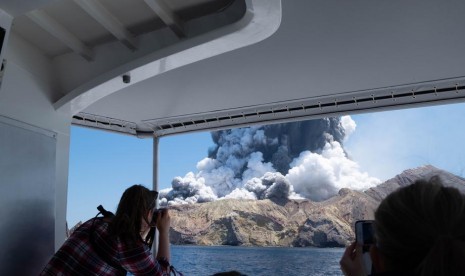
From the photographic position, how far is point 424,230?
53 cm

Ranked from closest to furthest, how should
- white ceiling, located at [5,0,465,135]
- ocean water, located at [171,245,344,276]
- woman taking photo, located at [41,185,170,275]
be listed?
woman taking photo, located at [41,185,170,275]
white ceiling, located at [5,0,465,135]
ocean water, located at [171,245,344,276]

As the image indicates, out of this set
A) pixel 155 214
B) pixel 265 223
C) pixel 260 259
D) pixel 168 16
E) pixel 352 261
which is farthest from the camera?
pixel 265 223

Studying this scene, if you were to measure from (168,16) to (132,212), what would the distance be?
2.93 ft

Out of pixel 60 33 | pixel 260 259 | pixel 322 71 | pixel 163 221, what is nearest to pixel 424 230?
pixel 163 221

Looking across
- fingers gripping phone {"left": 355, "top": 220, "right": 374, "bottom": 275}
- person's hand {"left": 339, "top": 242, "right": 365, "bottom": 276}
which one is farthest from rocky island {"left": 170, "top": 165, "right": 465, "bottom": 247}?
person's hand {"left": 339, "top": 242, "right": 365, "bottom": 276}

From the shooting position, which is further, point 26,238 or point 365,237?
point 26,238

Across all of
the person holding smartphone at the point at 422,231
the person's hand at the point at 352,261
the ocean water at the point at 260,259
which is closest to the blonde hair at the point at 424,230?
the person holding smartphone at the point at 422,231

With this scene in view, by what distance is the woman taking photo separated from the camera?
1.37 metres

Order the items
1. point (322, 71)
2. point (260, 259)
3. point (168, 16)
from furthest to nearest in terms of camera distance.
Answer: point (260, 259)
point (322, 71)
point (168, 16)

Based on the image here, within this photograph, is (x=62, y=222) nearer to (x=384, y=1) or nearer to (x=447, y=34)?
(x=384, y=1)

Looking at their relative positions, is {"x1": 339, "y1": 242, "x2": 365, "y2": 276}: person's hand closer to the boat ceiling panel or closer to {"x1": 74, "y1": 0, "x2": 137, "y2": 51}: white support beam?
the boat ceiling panel

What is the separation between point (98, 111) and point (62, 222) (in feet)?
4.00

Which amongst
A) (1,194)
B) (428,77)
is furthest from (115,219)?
(428,77)

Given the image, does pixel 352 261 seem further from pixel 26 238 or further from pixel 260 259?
pixel 260 259
